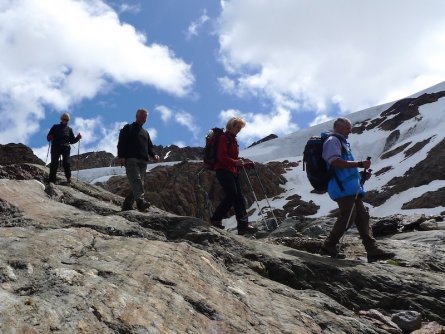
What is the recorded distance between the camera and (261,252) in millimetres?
7305

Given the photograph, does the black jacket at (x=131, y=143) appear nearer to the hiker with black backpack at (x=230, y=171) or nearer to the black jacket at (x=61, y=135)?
the hiker with black backpack at (x=230, y=171)

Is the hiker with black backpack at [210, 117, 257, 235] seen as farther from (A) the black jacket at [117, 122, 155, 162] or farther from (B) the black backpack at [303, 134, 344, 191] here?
(A) the black jacket at [117, 122, 155, 162]

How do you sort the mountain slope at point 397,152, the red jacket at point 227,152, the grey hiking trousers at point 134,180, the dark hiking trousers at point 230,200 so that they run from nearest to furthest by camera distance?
the red jacket at point 227,152 → the dark hiking trousers at point 230,200 → the grey hiking trousers at point 134,180 → the mountain slope at point 397,152

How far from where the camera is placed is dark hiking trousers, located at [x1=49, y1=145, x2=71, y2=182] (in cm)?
1517

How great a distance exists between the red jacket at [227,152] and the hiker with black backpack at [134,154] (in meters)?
1.93

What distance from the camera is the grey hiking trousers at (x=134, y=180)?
1022 centimetres

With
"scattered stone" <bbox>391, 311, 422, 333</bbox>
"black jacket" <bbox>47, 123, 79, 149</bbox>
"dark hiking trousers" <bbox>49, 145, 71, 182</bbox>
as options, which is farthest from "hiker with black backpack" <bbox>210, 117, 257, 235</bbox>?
"black jacket" <bbox>47, 123, 79, 149</bbox>

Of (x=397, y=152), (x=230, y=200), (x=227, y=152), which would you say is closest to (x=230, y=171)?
(x=227, y=152)

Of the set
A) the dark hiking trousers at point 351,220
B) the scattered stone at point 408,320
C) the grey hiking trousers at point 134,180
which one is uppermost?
the grey hiking trousers at point 134,180

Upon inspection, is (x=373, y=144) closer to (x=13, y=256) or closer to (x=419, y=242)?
(x=419, y=242)

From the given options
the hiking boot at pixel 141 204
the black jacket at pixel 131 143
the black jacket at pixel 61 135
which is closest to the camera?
the hiking boot at pixel 141 204

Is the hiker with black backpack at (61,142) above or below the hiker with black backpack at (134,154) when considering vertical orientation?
above

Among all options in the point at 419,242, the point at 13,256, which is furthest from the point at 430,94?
the point at 13,256

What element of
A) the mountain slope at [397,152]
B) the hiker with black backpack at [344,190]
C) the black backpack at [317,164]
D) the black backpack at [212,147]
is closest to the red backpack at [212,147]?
the black backpack at [212,147]
